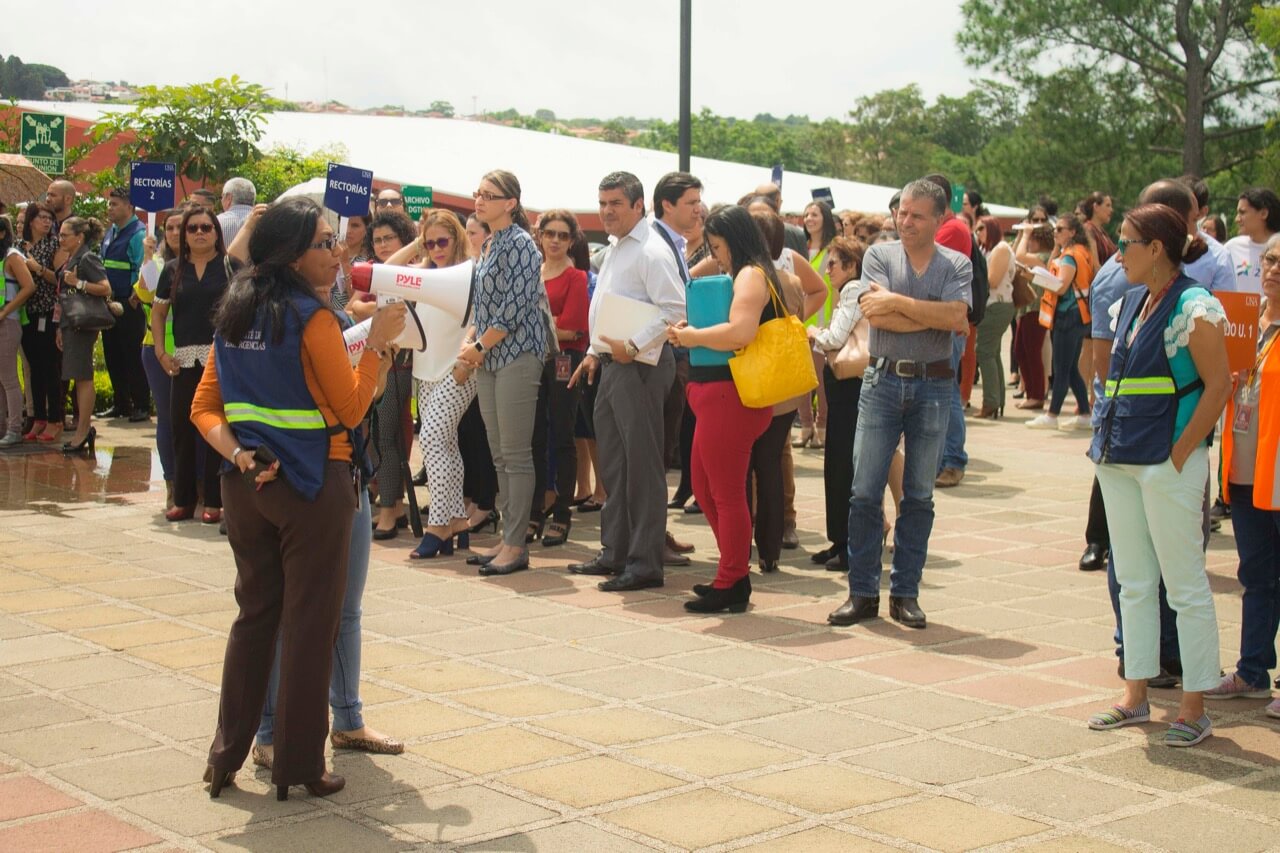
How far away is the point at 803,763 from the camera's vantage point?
5418 mm

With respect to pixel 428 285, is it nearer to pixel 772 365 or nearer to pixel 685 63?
pixel 772 365

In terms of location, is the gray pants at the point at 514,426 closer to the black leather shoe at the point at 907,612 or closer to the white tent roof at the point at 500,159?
the black leather shoe at the point at 907,612

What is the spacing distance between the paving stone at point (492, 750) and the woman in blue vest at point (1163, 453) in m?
2.03

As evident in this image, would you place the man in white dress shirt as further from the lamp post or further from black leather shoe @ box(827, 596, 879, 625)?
the lamp post

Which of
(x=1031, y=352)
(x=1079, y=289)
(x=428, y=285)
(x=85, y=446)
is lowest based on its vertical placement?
(x=85, y=446)

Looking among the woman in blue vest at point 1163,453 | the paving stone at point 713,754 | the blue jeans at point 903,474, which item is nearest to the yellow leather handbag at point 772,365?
the blue jeans at point 903,474

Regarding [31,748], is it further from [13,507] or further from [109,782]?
[13,507]

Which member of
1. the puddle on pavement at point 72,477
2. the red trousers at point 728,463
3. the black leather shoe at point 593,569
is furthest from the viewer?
the puddle on pavement at point 72,477

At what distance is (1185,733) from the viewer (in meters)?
5.61

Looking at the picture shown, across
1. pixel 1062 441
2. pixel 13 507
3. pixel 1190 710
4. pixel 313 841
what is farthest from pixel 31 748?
pixel 1062 441

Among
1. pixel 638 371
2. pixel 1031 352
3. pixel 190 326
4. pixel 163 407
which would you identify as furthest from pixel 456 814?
pixel 1031 352

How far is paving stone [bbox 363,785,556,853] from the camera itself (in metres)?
4.77

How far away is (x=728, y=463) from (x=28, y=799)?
3.69 metres

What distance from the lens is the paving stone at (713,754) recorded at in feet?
17.6
